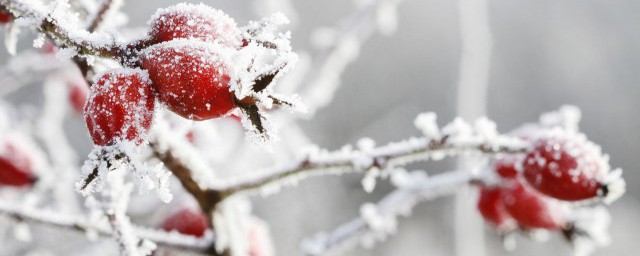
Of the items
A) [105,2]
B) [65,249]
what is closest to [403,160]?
[105,2]

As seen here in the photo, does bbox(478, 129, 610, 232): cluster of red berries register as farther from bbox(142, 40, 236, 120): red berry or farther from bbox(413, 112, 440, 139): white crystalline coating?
bbox(142, 40, 236, 120): red berry

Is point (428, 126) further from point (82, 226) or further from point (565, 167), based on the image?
point (82, 226)

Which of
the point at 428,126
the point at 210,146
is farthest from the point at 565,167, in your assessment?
the point at 210,146

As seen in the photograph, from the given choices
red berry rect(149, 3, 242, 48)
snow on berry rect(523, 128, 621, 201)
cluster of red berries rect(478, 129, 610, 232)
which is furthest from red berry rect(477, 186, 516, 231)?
red berry rect(149, 3, 242, 48)

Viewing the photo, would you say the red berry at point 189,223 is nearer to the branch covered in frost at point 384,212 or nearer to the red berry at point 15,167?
the branch covered in frost at point 384,212

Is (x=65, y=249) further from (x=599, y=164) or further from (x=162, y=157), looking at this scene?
(x=599, y=164)

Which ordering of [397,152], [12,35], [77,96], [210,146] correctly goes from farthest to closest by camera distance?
[77,96], [210,146], [397,152], [12,35]
